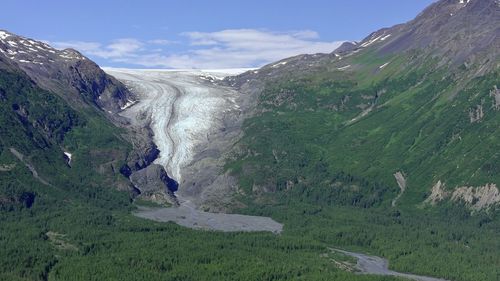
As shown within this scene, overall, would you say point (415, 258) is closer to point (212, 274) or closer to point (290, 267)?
point (290, 267)

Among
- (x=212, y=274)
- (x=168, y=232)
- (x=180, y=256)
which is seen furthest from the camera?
(x=168, y=232)

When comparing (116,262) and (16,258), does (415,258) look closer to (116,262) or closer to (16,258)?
(116,262)

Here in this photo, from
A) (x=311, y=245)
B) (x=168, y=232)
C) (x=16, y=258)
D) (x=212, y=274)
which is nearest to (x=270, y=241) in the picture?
(x=311, y=245)

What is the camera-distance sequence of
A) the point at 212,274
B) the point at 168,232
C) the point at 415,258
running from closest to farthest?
the point at 212,274, the point at 415,258, the point at 168,232

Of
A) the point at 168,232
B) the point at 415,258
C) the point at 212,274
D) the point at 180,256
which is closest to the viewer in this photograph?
the point at 212,274

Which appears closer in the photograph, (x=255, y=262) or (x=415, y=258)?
(x=255, y=262)

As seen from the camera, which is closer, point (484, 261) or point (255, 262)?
point (255, 262)

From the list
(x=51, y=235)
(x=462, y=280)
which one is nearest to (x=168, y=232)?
(x=51, y=235)

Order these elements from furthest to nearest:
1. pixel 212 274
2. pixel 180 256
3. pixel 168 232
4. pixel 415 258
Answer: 1. pixel 168 232
2. pixel 415 258
3. pixel 180 256
4. pixel 212 274
